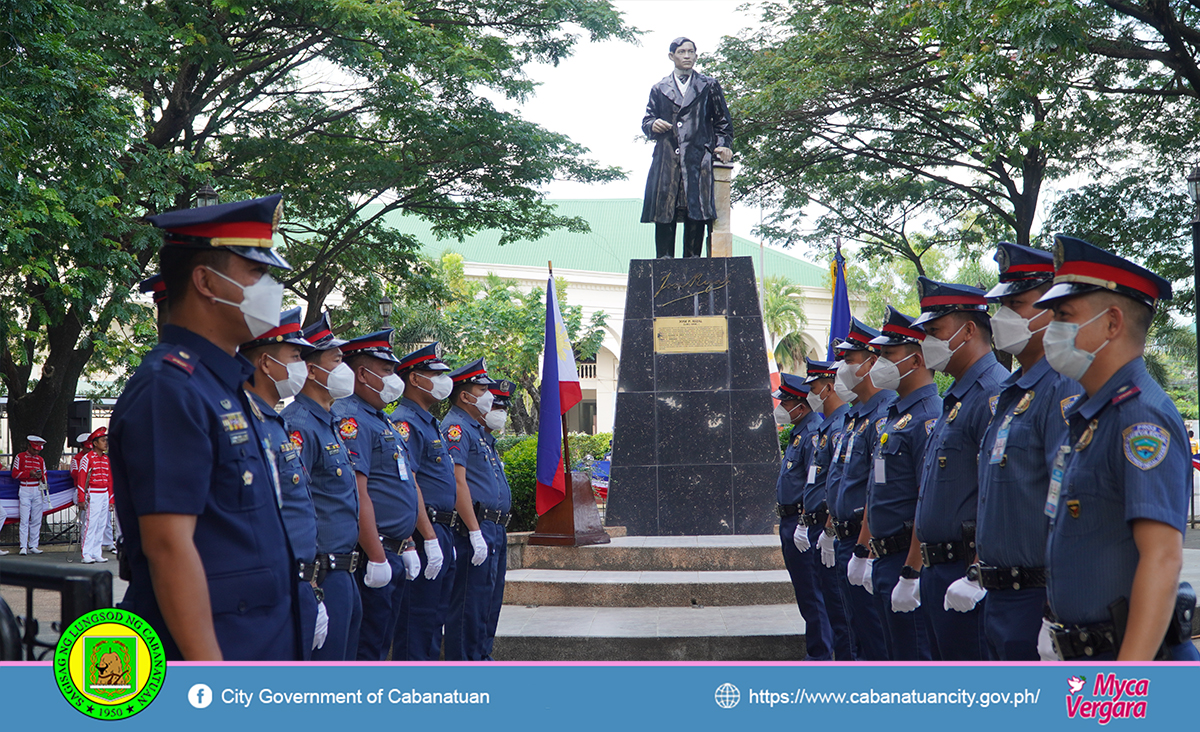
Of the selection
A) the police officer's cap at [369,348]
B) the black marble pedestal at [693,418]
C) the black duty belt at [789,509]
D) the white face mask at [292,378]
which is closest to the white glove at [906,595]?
the black duty belt at [789,509]

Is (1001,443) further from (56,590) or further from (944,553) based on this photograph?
(56,590)

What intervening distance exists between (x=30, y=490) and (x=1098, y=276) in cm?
1513

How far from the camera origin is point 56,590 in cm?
232

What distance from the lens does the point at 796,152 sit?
1911cm

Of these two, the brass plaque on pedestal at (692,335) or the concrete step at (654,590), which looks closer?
the concrete step at (654,590)

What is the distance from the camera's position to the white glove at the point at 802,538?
6.79 m

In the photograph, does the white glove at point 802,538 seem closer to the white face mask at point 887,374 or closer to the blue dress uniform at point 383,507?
the white face mask at point 887,374

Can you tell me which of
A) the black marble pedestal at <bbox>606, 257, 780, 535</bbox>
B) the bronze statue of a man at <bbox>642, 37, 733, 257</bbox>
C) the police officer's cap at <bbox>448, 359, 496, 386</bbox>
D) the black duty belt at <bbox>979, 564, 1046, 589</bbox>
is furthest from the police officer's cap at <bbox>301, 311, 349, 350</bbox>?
the bronze statue of a man at <bbox>642, 37, 733, 257</bbox>

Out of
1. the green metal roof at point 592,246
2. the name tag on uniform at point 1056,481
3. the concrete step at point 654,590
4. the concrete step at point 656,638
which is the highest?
the green metal roof at point 592,246

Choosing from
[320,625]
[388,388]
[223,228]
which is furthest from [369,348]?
[223,228]

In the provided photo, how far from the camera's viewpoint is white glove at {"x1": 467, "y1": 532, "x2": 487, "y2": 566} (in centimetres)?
638

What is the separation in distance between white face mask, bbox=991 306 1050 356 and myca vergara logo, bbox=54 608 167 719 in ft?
9.88
